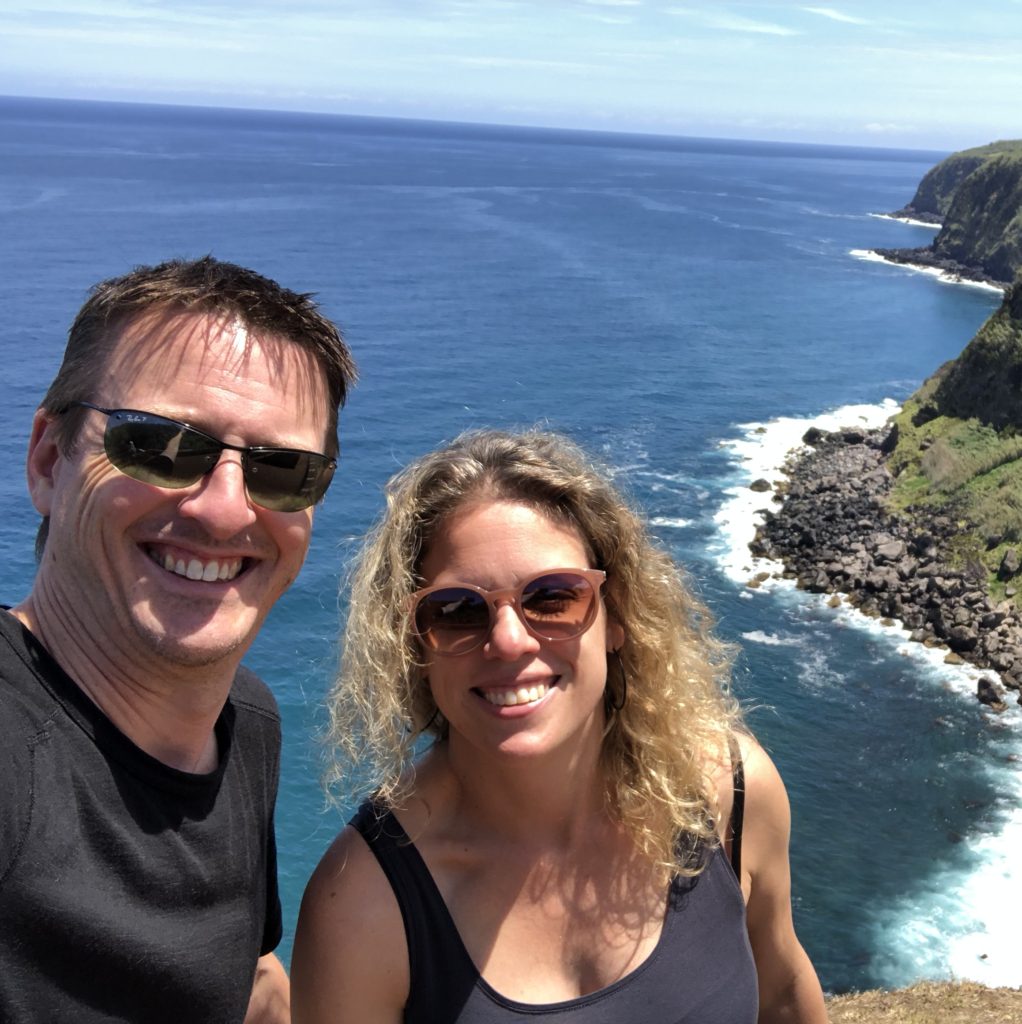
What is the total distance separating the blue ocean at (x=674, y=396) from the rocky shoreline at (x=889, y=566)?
1.31 meters

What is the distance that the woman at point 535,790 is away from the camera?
3902 mm

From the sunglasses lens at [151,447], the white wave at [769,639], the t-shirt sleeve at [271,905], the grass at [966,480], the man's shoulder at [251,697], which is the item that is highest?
the sunglasses lens at [151,447]

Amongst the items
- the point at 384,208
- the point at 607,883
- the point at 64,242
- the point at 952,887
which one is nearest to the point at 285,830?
the point at 952,887

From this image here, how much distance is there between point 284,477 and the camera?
4164mm

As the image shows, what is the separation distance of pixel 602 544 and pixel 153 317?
201cm

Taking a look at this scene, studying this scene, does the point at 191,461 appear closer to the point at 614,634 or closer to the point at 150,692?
the point at 150,692

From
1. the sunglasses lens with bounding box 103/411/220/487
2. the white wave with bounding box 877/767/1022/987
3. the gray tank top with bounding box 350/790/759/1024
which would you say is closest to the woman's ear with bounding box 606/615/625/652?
the gray tank top with bounding box 350/790/759/1024

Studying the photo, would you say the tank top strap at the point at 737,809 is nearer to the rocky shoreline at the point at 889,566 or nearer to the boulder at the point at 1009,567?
the rocky shoreline at the point at 889,566

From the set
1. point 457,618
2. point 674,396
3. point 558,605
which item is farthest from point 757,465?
point 457,618

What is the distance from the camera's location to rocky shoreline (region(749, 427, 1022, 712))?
42.1 meters

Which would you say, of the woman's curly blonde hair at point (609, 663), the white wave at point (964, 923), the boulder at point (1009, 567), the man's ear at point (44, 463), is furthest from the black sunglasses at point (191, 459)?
the boulder at point (1009, 567)

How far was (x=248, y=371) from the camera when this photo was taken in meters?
4.07

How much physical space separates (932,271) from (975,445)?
314 feet

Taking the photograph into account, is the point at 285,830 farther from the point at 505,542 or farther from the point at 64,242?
the point at 64,242
